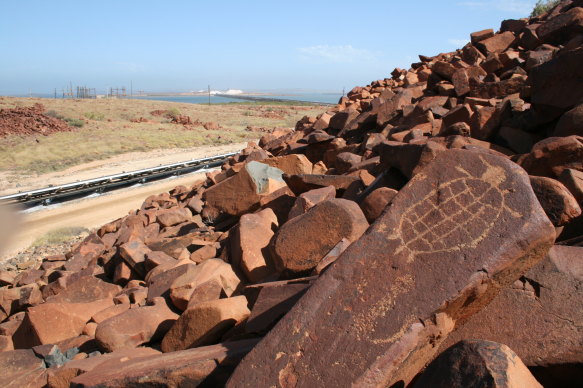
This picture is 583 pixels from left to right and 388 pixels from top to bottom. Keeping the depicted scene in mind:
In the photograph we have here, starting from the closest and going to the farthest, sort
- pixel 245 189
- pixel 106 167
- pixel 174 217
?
pixel 245 189 < pixel 174 217 < pixel 106 167

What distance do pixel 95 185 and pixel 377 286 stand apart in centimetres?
1286

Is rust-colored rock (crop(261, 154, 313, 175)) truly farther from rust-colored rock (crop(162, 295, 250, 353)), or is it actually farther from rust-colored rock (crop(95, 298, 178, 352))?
rust-colored rock (crop(162, 295, 250, 353))

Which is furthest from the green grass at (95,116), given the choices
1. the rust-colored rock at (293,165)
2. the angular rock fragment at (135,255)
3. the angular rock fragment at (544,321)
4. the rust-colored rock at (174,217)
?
the angular rock fragment at (544,321)

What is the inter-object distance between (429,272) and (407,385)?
56cm

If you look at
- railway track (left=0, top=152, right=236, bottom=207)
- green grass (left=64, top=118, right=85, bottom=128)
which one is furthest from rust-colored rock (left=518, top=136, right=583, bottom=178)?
green grass (left=64, top=118, right=85, bottom=128)

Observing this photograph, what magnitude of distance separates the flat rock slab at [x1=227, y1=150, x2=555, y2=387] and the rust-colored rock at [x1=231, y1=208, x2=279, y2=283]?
189 cm

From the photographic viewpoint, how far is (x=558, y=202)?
2.86m

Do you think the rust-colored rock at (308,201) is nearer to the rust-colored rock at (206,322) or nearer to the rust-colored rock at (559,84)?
the rust-colored rock at (206,322)

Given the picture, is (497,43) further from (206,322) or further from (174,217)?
(206,322)

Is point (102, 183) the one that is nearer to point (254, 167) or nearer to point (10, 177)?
point (10, 177)

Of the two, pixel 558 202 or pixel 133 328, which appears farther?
pixel 133 328

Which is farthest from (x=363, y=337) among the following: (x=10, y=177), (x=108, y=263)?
(x=10, y=177)

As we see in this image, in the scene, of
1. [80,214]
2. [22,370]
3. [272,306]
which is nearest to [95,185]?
[80,214]

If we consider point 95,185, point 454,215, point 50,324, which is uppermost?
point 454,215
